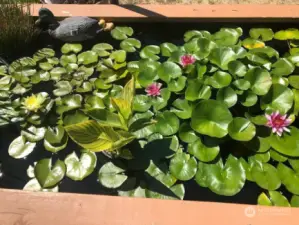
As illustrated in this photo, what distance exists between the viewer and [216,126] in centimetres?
141

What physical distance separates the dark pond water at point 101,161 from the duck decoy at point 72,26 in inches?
2.7

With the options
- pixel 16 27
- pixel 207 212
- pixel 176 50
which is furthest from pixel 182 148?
pixel 16 27

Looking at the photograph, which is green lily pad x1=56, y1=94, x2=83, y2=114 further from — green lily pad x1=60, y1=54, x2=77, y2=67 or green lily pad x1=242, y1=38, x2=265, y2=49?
green lily pad x1=242, y1=38, x2=265, y2=49

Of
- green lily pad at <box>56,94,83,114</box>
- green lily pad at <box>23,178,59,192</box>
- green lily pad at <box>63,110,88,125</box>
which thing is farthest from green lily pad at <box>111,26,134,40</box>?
green lily pad at <box>23,178,59,192</box>

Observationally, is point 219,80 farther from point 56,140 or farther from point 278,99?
point 56,140

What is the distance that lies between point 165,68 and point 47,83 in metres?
0.67

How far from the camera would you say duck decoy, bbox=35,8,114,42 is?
6.38 ft

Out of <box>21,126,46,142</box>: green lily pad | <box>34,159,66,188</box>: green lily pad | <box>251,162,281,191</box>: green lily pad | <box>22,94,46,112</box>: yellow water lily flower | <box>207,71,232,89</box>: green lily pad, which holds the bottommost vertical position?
<box>34,159,66,188</box>: green lily pad

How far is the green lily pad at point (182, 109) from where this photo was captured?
1.52 m

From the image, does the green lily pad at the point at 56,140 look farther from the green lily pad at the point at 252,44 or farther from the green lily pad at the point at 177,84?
the green lily pad at the point at 252,44

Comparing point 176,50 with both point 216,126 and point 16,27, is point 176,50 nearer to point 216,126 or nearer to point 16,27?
point 216,126

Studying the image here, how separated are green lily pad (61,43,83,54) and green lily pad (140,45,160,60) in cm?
38

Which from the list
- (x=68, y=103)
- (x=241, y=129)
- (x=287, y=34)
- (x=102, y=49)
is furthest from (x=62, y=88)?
(x=287, y=34)

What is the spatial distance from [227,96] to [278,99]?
0.23 meters
